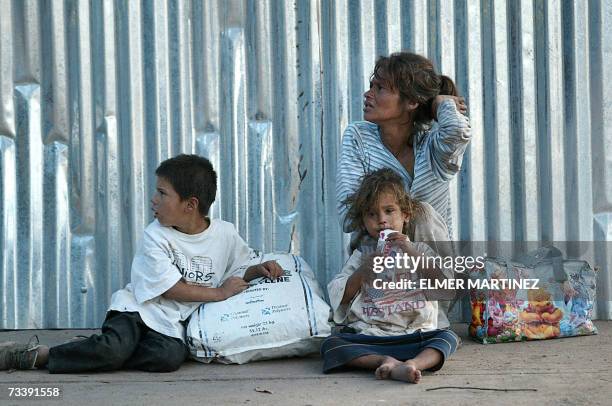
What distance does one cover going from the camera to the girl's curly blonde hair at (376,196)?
3.73m

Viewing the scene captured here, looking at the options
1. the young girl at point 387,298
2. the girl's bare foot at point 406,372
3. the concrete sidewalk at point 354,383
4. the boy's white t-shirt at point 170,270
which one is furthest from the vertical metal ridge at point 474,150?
the girl's bare foot at point 406,372

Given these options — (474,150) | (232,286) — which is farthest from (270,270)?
(474,150)

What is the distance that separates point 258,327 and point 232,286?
0.79 feet

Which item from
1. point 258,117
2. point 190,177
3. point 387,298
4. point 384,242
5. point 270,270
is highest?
point 258,117

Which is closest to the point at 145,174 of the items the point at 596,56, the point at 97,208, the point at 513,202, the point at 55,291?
the point at 97,208

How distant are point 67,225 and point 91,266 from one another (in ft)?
0.76

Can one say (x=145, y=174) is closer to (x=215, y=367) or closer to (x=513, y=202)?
(x=215, y=367)

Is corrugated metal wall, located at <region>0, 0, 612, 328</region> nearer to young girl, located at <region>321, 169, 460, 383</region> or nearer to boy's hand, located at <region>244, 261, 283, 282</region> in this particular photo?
boy's hand, located at <region>244, 261, 283, 282</region>

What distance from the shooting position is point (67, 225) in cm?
455

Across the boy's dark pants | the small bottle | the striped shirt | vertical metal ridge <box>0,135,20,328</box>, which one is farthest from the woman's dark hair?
vertical metal ridge <box>0,135,20,328</box>

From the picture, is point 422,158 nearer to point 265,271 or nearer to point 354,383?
→ point 265,271

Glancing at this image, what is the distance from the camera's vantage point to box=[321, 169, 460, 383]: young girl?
11.4 feet

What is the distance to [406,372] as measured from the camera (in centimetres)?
324

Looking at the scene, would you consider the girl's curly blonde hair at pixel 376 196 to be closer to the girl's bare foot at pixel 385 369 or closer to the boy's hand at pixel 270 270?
the boy's hand at pixel 270 270
